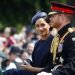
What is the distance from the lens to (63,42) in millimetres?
9844

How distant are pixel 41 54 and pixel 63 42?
1.13 metres

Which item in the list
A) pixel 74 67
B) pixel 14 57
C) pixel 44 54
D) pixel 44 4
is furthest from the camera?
pixel 44 4

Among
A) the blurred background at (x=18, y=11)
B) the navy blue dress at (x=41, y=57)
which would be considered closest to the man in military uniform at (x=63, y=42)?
the navy blue dress at (x=41, y=57)

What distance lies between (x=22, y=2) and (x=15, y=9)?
45 centimetres

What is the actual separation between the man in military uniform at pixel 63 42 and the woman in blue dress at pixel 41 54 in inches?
15.6

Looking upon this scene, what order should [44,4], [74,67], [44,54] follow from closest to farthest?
1. [74,67]
2. [44,54]
3. [44,4]

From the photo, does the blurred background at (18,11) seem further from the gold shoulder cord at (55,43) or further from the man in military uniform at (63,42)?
the man in military uniform at (63,42)

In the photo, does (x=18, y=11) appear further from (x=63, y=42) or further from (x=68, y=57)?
(x=68, y=57)

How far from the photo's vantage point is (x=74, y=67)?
9.50m

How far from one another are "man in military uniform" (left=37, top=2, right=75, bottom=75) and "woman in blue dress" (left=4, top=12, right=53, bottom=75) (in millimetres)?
396

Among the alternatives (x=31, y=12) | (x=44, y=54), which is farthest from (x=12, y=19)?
(x=44, y=54)

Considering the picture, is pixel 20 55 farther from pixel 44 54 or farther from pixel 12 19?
pixel 12 19

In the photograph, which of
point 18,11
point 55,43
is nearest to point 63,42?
point 55,43

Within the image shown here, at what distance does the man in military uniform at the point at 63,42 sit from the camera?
959 cm
